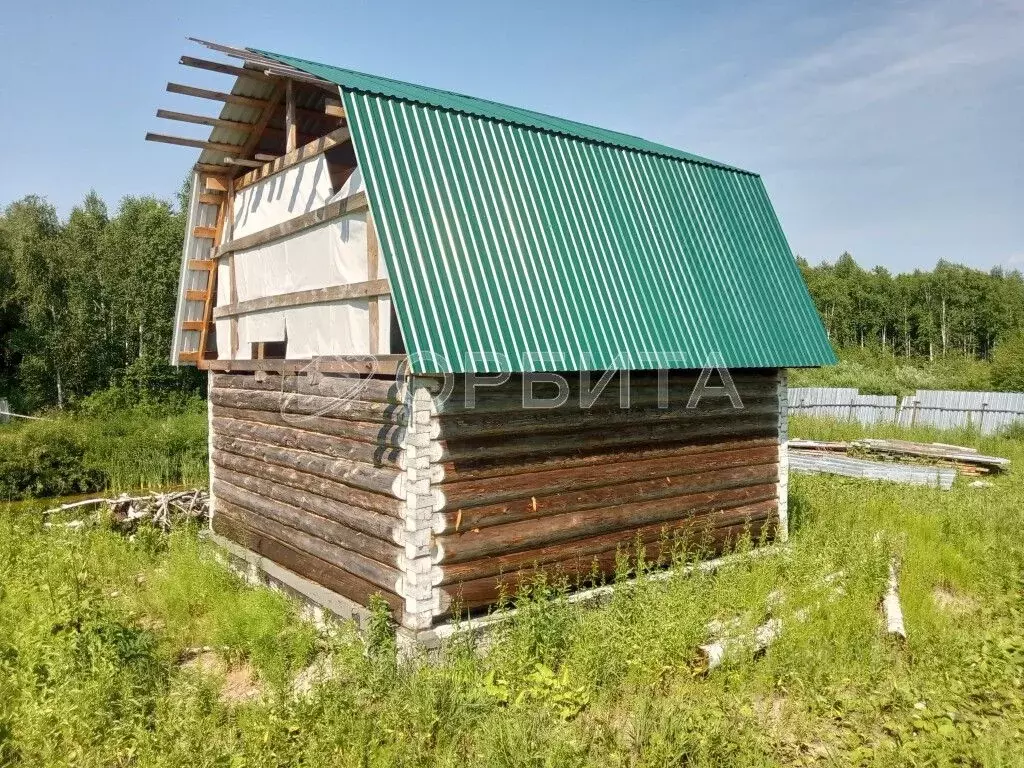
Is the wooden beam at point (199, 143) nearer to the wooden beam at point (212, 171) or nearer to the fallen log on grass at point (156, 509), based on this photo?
the wooden beam at point (212, 171)

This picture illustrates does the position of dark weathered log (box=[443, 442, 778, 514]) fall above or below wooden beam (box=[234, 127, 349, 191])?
below

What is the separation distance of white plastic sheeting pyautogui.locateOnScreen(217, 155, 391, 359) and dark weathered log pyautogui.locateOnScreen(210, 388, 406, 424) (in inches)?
19.7

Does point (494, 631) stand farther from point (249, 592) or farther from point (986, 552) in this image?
point (986, 552)

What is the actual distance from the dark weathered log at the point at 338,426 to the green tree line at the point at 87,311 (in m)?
24.8

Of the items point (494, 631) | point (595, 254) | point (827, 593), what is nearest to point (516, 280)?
point (595, 254)

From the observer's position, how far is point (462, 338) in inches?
247

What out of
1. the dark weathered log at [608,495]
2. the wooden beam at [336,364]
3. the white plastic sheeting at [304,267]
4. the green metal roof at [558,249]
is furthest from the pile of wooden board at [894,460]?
A: the white plastic sheeting at [304,267]

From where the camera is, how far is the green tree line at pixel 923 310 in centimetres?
6600

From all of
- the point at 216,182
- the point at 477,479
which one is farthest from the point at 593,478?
the point at 216,182

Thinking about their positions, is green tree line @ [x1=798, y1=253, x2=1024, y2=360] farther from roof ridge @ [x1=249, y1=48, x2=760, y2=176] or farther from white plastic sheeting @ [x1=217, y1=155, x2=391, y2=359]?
white plastic sheeting @ [x1=217, y1=155, x2=391, y2=359]

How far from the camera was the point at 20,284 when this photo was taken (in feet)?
107

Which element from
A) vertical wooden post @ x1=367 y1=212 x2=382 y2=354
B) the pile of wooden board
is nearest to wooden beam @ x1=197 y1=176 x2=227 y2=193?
vertical wooden post @ x1=367 y1=212 x2=382 y2=354

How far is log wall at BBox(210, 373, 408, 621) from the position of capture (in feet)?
21.6

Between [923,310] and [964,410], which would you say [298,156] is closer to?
[964,410]
